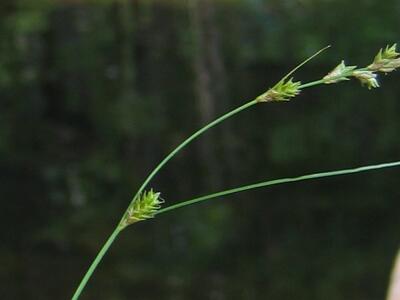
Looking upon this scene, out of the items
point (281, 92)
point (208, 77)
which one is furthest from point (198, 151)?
point (281, 92)

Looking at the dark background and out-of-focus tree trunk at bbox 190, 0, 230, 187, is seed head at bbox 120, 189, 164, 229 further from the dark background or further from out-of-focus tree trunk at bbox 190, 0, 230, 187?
out-of-focus tree trunk at bbox 190, 0, 230, 187

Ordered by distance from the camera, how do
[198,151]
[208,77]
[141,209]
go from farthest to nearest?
[208,77], [198,151], [141,209]

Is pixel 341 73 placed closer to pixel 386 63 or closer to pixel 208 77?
pixel 386 63

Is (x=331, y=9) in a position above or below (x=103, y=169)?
above

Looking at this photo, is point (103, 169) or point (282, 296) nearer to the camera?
point (282, 296)

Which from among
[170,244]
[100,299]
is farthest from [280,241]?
[100,299]

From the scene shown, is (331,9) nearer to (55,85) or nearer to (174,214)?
(55,85)
